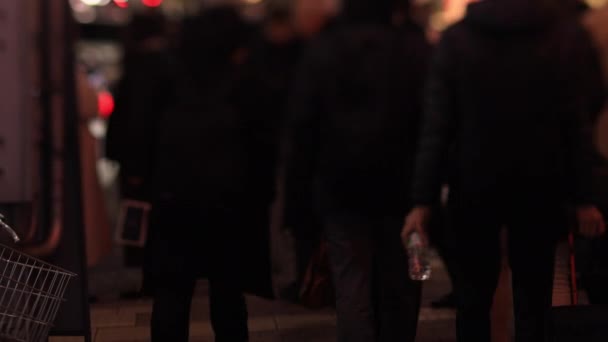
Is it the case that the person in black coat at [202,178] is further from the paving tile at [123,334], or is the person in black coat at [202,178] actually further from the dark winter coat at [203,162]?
the paving tile at [123,334]

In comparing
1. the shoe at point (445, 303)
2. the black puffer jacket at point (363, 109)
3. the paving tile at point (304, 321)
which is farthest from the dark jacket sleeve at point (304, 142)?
the shoe at point (445, 303)

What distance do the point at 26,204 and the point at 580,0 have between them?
262 cm

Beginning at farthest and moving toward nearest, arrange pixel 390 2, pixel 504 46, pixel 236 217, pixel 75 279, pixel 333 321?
pixel 333 321
pixel 75 279
pixel 236 217
pixel 390 2
pixel 504 46

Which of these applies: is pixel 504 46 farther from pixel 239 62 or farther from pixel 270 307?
pixel 270 307

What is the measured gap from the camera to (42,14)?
429 centimetres

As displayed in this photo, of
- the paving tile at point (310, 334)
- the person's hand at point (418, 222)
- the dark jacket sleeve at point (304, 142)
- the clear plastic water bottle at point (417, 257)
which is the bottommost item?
the paving tile at point (310, 334)

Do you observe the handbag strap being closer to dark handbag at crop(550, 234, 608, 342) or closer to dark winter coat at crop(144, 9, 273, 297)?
dark handbag at crop(550, 234, 608, 342)

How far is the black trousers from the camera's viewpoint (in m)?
3.85

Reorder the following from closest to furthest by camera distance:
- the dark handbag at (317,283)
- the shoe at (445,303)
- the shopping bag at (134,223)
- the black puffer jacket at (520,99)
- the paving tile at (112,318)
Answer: the black puffer jacket at (520,99) → the dark handbag at (317,283) → the shopping bag at (134,223) → the paving tile at (112,318) → the shoe at (445,303)

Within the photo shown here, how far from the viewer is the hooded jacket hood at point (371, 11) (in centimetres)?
417

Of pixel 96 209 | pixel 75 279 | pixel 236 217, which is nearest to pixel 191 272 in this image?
pixel 236 217

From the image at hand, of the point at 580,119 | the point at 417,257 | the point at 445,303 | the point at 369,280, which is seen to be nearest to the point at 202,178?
the point at 369,280

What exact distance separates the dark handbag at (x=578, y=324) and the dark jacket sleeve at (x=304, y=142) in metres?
1.08

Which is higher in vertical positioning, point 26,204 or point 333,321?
point 26,204
